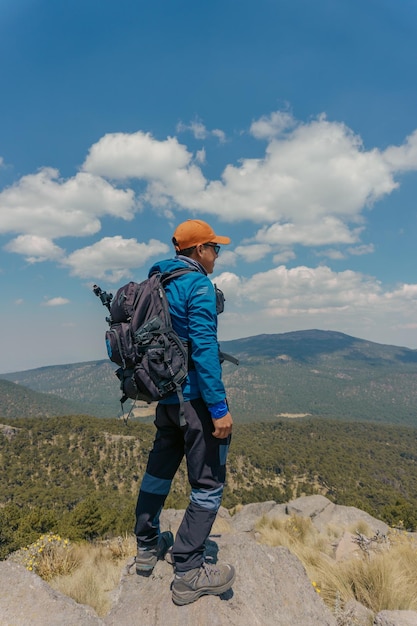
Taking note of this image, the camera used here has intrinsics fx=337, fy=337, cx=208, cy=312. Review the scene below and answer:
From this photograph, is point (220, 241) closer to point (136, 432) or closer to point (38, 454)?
point (38, 454)

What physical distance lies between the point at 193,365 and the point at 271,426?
198m

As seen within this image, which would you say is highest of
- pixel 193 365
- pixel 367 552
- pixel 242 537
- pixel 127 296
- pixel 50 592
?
pixel 127 296

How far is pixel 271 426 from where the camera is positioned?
18750 cm

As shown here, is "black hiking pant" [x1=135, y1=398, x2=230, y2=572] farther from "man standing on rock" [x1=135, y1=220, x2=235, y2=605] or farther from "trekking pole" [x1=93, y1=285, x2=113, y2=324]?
"trekking pole" [x1=93, y1=285, x2=113, y2=324]

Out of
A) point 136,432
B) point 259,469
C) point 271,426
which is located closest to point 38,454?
point 136,432

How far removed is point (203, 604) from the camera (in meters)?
3.12

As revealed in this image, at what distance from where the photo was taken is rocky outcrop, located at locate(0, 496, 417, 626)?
288cm

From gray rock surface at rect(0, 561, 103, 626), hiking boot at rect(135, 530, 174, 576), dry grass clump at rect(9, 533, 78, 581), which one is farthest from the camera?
dry grass clump at rect(9, 533, 78, 581)

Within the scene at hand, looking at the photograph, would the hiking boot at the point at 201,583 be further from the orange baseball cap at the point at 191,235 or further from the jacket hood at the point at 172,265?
the orange baseball cap at the point at 191,235

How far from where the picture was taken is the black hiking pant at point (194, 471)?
10.7 feet

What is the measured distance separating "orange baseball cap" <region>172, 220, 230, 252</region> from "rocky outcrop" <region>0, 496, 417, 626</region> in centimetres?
358

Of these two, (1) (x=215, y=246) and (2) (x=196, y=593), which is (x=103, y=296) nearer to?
(1) (x=215, y=246)

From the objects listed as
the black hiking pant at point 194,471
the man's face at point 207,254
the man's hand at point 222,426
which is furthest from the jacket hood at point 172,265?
the man's hand at point 222,426

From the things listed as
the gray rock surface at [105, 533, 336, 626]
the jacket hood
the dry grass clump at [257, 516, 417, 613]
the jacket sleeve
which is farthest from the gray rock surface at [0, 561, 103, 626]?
the jacket hood
